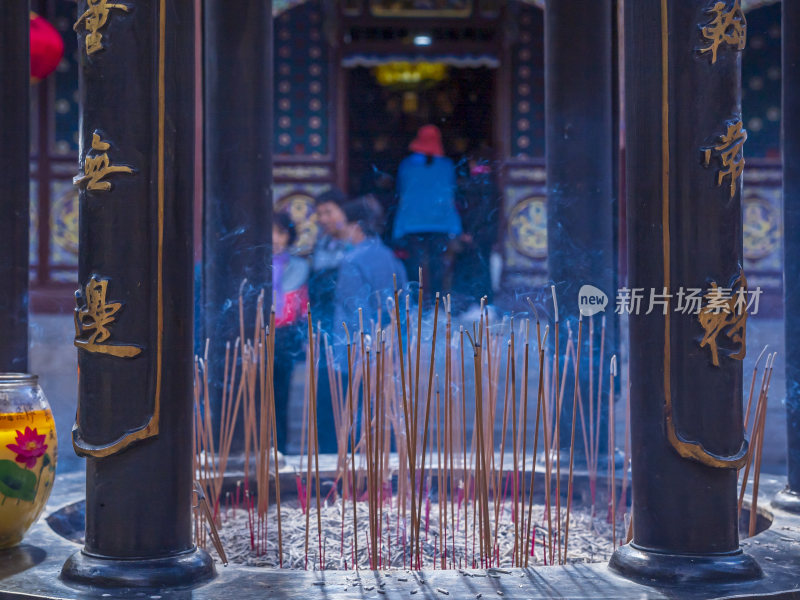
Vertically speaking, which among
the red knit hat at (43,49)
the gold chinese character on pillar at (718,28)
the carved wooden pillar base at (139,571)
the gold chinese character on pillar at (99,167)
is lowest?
the carved wooden pillar base at (139,571)

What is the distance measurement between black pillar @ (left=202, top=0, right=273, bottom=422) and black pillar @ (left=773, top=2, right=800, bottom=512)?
136cm

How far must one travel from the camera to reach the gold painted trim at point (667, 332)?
1480mm

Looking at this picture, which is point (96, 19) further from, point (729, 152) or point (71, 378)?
point (71, 378)

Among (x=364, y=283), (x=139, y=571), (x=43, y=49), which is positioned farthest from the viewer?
(x=43, y=49)

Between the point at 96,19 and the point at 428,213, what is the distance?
3557 mm

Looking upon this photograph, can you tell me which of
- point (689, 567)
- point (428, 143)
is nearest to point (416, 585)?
point (689, 567)

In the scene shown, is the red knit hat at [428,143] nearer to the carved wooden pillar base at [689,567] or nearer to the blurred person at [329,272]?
the blurred person at [329,272]

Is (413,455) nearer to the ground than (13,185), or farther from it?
nearer to the ground

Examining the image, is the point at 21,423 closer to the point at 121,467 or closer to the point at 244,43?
the point at 121,467

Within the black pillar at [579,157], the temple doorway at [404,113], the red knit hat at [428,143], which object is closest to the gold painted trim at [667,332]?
the black pillar at [579,157]

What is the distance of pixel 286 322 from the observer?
329cm

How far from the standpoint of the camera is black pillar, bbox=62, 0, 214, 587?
58.5 inches

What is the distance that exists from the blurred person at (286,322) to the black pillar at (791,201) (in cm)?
131

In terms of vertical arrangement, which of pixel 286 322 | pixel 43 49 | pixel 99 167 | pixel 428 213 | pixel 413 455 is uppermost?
pixel 43 49
